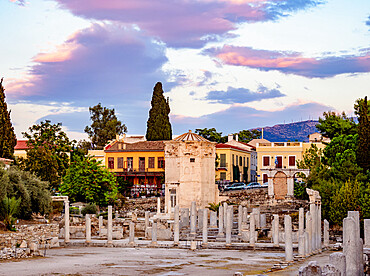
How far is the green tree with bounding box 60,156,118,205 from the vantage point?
52531 millimetres

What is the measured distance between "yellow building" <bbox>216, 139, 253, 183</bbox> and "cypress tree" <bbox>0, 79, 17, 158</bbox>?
115 feet

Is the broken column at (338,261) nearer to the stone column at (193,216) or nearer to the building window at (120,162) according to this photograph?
the stone column at (193,216)

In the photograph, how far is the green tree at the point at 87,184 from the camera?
52.5m

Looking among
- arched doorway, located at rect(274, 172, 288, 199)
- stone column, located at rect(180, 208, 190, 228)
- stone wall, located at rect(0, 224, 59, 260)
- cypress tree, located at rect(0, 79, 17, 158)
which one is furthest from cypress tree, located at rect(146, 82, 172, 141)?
stone wall, located at rect(0, 224, 59, 260)

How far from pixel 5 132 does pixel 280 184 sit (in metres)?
27.3

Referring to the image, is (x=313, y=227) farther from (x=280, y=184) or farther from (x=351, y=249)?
(x=280, y=184)

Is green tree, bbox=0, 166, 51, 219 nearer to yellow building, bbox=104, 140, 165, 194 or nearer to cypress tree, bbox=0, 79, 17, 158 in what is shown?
cypress tree, bbox=0, 79, 17, 158

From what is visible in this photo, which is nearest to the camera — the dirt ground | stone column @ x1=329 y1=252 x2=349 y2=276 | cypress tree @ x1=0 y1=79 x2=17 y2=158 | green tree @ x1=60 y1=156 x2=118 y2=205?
stone column @ x1=329 y1=252 x2=349 y2=276

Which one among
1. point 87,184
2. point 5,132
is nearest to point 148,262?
point 5,132

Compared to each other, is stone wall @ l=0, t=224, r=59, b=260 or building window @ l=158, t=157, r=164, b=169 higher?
building window @ l=158, t=157, r=164, b=169

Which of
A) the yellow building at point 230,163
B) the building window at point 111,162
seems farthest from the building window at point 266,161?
the building window at point 111,162

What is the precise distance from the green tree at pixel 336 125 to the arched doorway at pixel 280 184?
703 cm

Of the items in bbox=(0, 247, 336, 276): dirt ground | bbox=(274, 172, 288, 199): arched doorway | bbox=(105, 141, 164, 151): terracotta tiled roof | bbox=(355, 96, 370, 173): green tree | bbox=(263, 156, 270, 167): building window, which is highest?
bbox=(105, 141, 164, 151): terracotta tiled roof

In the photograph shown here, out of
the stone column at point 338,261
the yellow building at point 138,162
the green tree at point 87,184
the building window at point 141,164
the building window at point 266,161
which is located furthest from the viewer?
the building window at point 266,161
